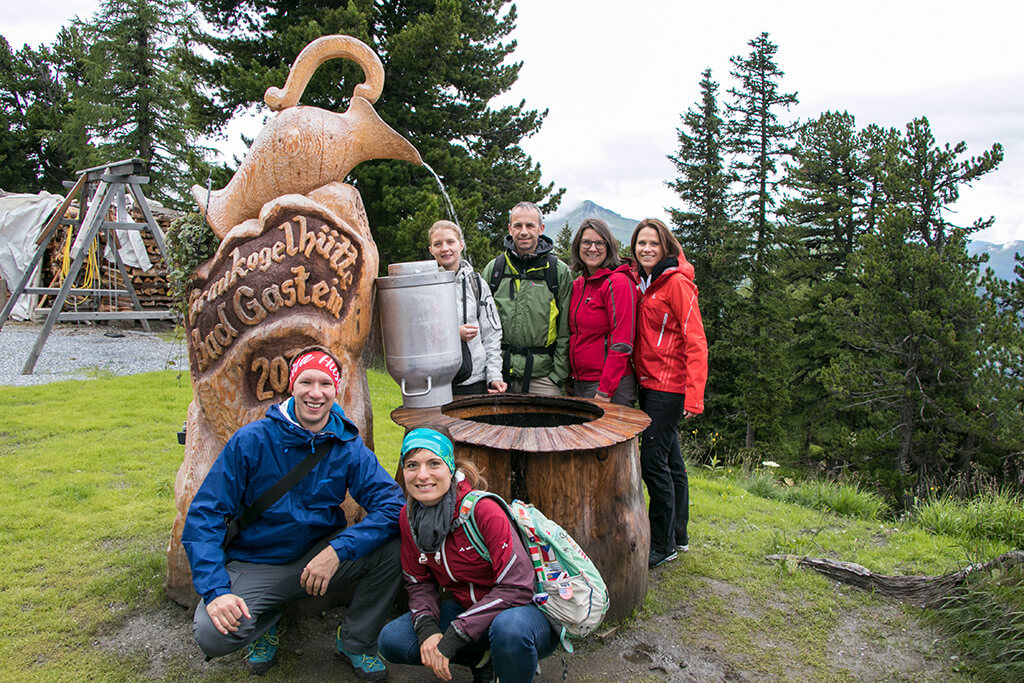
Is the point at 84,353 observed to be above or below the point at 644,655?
above

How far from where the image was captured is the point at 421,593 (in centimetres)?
253

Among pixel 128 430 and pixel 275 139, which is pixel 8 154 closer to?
pixel 128 430

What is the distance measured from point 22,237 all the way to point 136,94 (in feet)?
36.1

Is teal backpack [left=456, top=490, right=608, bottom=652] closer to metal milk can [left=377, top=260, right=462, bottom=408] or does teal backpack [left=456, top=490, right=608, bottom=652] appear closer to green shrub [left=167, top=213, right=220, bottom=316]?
metal milk can [left=377, top=260, right=462, bottom=408]

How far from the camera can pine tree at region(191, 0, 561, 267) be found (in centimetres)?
1020

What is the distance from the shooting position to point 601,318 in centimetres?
402

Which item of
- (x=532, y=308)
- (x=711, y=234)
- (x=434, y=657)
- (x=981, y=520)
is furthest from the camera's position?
(x=711, y=234)

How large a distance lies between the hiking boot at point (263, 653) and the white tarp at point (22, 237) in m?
11.2

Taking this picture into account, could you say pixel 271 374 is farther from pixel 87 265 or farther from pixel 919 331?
pixel 919 331

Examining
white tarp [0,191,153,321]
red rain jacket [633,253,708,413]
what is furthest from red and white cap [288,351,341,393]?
white tarp [0,191,153,321]

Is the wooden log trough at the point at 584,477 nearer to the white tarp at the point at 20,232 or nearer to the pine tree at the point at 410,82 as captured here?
the pine tree at the point at 410,82

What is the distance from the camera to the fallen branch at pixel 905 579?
345 centimetres

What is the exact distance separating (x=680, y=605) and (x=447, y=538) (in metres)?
1.72

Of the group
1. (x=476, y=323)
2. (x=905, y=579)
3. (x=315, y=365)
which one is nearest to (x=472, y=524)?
(x=315, y=365)
